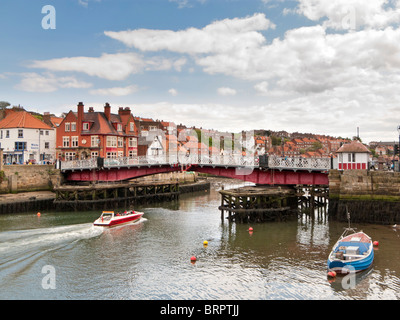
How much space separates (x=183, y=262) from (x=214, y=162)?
19359 millimetres

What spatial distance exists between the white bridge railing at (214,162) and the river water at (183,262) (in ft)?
18.4

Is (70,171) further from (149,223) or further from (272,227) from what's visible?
(272,227)

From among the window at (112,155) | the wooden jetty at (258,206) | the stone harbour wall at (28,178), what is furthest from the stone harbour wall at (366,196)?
the window at (112,155)

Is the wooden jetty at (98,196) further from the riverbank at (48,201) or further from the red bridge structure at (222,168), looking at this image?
the red bridge structure at (222,168)

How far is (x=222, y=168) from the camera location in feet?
136

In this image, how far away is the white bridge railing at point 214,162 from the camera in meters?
35.8

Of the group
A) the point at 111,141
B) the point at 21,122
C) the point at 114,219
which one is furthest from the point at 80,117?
the point at 114,219

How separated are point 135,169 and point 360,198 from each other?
2724 centimetres

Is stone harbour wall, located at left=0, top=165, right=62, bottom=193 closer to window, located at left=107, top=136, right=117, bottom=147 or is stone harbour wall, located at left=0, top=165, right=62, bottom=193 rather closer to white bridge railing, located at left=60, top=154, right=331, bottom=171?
white bridge railing, located at left=60, top=154, right=331, bottom=171

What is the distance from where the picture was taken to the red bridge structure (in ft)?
120

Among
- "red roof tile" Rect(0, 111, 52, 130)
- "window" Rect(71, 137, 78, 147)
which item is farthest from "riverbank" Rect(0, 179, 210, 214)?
"red roof tile" Rect(0, 111, 52, 130)

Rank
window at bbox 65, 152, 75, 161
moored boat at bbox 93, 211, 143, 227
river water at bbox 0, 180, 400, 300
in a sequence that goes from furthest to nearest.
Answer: window at bbox 65, 152, 75, 161
moored boat at bbox 93, 211, 143, 227
river water at bbox 0, 180, 400, 300

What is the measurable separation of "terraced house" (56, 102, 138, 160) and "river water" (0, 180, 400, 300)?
22833 mm

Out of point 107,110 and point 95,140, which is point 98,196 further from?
point 107,110
